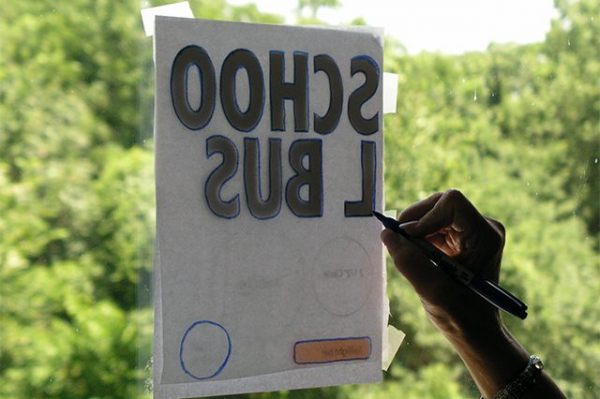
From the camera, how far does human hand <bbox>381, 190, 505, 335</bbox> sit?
58 cm

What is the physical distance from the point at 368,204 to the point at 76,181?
0.27m

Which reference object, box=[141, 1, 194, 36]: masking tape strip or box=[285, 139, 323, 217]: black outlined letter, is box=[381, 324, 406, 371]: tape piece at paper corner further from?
box=[141, 1, 194, 36]: masking tape strip

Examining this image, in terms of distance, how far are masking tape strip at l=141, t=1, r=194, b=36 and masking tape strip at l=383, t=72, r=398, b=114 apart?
208mm

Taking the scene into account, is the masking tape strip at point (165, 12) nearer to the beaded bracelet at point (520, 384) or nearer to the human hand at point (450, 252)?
the human hand at point (450, 252)

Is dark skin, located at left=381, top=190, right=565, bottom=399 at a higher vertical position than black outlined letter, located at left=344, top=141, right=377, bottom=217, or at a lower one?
lower

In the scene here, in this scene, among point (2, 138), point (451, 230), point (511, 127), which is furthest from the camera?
point (511, 127)

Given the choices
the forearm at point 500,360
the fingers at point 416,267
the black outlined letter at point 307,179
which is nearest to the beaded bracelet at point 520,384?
the forearm at point 500,360

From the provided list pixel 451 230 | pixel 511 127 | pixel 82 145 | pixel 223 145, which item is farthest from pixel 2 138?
pixel 511 127

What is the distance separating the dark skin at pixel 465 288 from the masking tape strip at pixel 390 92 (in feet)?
0.34

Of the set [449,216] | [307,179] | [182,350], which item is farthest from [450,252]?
[182,350]

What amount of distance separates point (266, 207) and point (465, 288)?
7.8 inches

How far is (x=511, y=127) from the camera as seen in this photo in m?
0.73

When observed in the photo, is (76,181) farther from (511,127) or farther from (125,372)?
(511,127)

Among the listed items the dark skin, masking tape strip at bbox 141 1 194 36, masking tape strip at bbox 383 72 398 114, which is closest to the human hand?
the dark skin
